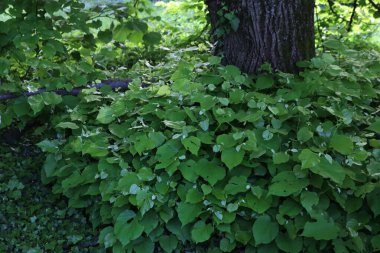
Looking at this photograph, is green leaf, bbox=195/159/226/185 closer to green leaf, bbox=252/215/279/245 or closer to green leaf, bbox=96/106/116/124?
green leaf, bbox=252/215/279/245

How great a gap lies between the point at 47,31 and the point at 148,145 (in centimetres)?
111

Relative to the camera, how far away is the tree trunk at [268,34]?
3.18 meters

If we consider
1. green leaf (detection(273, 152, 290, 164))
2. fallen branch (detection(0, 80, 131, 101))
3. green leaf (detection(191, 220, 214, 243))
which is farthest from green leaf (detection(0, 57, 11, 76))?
green leaf (detection(273, 152, 290, 164))

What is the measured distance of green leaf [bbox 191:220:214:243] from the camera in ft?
8.09

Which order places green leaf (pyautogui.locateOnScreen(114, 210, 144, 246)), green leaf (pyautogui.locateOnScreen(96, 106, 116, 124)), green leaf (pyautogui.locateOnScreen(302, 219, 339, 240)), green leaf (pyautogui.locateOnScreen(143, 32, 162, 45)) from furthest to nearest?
green leaf (pyautogui.locateOnScreen(143, 32, 162, 45)) < green leaf (pyautogui.locateOnScreen(96, 106, 116, 124)) < green leaf (pyautogui.locateOnScreen(114, 210, 144, 246)) < green leaf (pyautogui.locateOnScreen(302, 219, 339, 240))

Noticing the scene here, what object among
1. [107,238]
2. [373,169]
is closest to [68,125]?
[107,238]

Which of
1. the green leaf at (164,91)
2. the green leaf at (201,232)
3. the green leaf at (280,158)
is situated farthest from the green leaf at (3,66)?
the green leaf at (280,158)

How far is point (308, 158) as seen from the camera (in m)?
2.36

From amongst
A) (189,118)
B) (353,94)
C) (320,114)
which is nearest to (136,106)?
(189,118)

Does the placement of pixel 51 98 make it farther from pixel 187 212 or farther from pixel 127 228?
pixel 187 212

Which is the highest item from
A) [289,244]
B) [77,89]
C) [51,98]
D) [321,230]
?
[51,98]

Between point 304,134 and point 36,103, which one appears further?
point 36,103

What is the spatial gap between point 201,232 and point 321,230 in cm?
62

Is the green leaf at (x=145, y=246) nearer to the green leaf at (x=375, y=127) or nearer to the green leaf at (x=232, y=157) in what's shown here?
the green leaf at (x=232, y=157)
